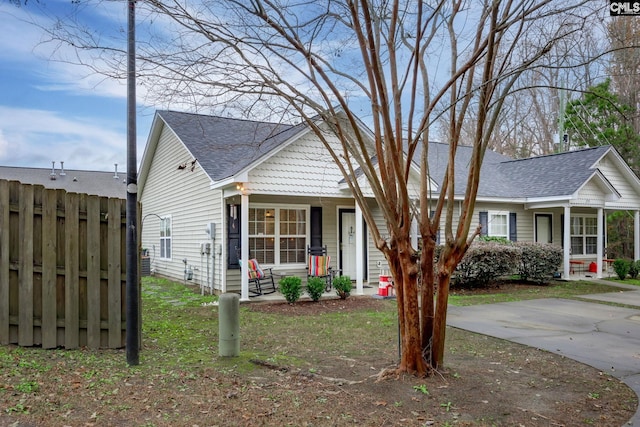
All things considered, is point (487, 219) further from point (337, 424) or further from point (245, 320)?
point (337, 424)

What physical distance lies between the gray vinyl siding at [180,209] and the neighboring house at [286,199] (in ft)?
0.11

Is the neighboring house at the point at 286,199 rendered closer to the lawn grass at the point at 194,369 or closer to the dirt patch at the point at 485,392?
the lawn grass at the point at 194,369

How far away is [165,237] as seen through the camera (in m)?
15.9

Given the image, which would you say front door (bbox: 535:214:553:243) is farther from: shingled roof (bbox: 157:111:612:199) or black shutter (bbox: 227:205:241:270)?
black shutter (bbox: 227:205:241:270)

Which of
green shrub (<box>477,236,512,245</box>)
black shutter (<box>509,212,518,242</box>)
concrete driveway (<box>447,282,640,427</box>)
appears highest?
black shutter (<box>509,212,518,242</box>)

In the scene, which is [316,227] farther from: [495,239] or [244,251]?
[495,239]

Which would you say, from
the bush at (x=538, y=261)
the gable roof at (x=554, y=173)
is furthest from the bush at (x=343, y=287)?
the gable roof at (x=554, y=173)

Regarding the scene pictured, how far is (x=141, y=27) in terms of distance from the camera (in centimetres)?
496

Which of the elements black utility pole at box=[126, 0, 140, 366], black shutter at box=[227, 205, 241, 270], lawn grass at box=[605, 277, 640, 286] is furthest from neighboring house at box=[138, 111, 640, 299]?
Result: black utility pole at box=[126, 0, 140, 366]

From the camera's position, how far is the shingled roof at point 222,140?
11.0 meters

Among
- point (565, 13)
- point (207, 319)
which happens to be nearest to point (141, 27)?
point (565, 13)

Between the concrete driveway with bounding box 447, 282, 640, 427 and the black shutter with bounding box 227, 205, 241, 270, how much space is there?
5.08 metres

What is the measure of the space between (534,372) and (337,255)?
321 inches

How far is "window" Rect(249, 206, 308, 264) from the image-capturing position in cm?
1195
